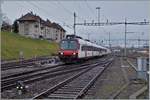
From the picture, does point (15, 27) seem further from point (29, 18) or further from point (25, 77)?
point (25, 77)

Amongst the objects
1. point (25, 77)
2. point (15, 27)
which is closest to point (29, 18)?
point (15, 27)

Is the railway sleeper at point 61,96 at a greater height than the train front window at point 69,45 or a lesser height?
lesser

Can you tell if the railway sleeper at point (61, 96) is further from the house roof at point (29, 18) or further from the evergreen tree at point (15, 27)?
the house roof at point (29, 18)

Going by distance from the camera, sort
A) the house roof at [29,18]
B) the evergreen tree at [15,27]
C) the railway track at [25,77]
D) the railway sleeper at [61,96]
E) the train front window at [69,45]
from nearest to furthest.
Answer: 1. the railway sleeper at [61,96]
2. the railway track at [25,77]
3. the train front window at [69,45]
4. the evergreen tree at [15,27]
5. the house roof at [29,18]

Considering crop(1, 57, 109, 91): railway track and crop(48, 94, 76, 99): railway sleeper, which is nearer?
crop(48, 94, 76, 99): railway sleeper

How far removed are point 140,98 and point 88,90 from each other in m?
3.27

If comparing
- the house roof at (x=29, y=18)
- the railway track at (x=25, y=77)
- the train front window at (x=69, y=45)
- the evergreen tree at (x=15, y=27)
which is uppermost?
the house roof at (x=29, y=18)

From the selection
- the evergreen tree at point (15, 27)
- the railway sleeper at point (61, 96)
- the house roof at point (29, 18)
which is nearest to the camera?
the railway sleeper at point (61, 96)

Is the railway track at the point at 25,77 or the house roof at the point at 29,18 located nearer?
the railway track at the point at 25,77

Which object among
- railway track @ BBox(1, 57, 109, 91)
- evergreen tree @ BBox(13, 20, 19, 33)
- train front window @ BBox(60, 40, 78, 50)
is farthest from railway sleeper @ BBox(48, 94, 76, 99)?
evergreen tree @ BBox(13, 20, 19, 33)

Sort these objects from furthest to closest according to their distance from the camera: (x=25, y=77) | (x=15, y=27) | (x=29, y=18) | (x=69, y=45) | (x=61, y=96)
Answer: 1. (x=29, y=18)
2. (x=15, y=27)
3. (x=69, y=45)
4. (x=25, y=77)
5. (x=61, y=96)

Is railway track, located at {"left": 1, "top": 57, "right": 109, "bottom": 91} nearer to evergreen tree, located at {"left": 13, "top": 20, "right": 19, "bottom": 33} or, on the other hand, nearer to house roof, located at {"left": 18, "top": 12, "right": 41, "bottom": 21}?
evergreen tree, located at {"left": 13, "top": 20, "right": 19, "bottom": 33}

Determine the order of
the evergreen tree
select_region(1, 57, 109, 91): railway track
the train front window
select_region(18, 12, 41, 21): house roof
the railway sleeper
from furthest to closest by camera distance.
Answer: select_region(18, 12, 41, 21): house roof < the evergreen tree < the train front window < select_region(1, 57, 109, 91): railway track < the railway sleeper

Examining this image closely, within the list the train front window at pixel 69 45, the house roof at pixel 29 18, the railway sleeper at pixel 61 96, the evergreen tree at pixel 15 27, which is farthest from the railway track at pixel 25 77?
the house roof at pixel 29 18
